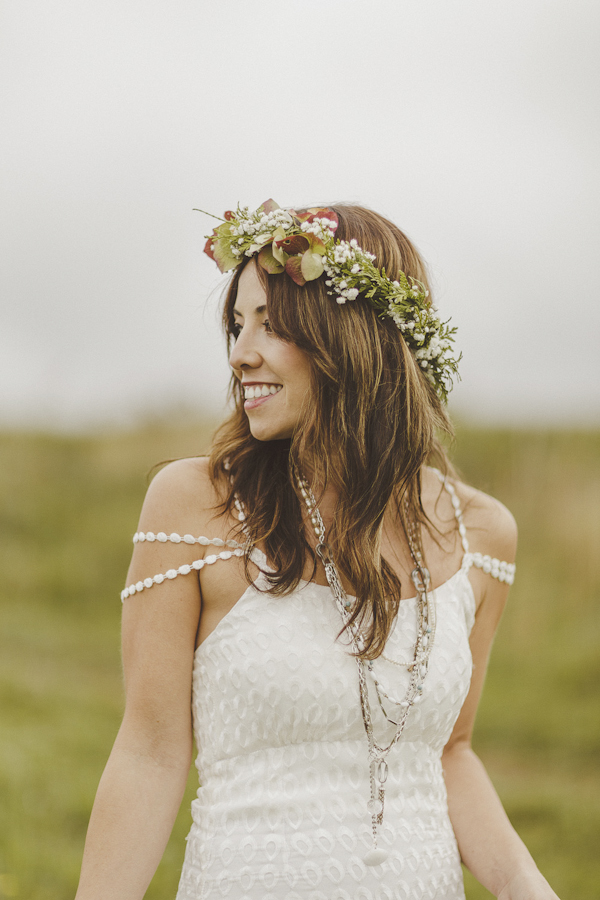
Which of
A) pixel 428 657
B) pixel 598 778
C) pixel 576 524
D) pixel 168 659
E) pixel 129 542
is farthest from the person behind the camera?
pixel 129 542

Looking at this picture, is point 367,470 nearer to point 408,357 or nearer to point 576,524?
point 408,357

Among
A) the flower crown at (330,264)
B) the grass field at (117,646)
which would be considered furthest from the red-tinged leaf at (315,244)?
the grass field at (117,646)

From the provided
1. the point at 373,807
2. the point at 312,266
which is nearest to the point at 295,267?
the point at 312,266

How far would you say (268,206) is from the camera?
2496 mm

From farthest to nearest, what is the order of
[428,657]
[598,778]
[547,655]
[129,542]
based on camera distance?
[129,542]
[547,655]
[598,778]
[428,657]

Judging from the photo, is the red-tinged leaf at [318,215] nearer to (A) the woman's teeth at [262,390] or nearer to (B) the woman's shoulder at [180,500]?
(A) the woman's teeth at [262,390]

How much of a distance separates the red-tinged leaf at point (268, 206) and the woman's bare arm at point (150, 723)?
832 mm

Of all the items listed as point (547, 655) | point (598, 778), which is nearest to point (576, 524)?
point (547, 655)

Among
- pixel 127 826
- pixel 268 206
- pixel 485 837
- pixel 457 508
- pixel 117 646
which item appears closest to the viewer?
pixel 127 826

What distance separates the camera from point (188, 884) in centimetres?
225

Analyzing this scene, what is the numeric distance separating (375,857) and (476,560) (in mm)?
897

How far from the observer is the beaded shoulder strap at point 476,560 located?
256 centimetres

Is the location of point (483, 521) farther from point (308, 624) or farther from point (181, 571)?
point (181, 571)

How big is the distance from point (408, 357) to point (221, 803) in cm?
131
